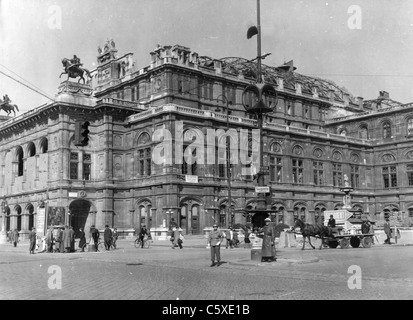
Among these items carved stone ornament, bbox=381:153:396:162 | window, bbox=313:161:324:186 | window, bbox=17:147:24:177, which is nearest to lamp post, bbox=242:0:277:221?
window, bbox=313:161:324:186

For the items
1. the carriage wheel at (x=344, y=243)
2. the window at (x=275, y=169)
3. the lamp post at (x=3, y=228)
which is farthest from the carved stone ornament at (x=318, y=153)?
the lamp post at (x=3, y=228)

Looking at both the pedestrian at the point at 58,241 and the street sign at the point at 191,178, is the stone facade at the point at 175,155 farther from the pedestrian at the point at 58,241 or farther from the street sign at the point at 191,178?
the pedestrian at the point at 58,241

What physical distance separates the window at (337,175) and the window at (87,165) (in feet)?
97.0

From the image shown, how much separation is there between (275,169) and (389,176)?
60.0 feet

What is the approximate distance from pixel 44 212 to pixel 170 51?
25104 millimetres

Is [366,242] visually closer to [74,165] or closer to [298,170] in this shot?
[298,170]

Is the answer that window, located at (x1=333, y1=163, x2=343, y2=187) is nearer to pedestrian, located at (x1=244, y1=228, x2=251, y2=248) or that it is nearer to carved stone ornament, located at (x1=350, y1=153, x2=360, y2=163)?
carved stone ornament, located at (x1=350, y1=153, x2=360, y2=163)

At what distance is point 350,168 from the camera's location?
63.7 m

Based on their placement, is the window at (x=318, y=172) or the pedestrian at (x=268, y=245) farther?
the window at (x=318, y=172)

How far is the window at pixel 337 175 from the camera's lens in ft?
203

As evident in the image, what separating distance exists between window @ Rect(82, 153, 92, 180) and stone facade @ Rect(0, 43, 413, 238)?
11cm

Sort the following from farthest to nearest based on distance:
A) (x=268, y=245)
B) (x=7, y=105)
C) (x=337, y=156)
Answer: (x=337, y=156) < (x=7, y=105) < (x=268, y=245)

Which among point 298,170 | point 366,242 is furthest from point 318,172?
point 366,242

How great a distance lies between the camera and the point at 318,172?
60.1 meters
